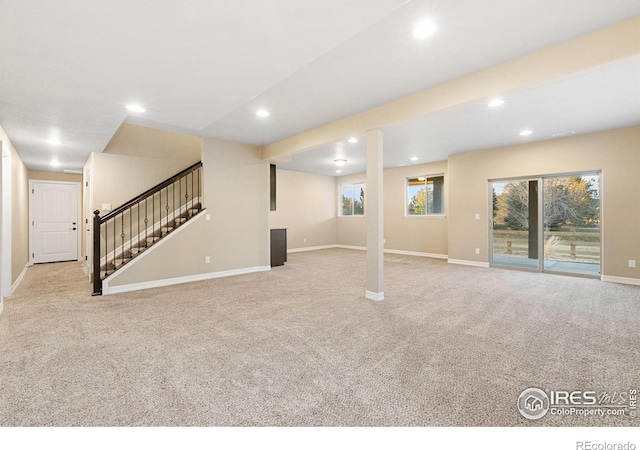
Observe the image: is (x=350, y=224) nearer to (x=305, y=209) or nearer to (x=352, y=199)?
(x=352, y=199)

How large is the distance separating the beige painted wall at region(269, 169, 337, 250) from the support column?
5.47 metres

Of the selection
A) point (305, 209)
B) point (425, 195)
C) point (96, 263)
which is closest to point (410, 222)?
point (425, 195)

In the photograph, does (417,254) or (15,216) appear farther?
(417,254)

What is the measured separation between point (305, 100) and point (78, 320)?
12.5 feet

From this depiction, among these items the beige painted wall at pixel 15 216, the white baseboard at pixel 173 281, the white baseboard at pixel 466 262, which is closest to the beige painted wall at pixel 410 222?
the white baseboard at pixel 466 262

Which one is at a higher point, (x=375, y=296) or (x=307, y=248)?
(x=307, y=248)

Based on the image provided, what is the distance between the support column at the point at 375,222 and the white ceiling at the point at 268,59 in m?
0.59

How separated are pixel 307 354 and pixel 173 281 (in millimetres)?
3679

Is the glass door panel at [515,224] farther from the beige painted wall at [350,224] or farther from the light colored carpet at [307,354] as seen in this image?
the beige painted wall at [350,224]

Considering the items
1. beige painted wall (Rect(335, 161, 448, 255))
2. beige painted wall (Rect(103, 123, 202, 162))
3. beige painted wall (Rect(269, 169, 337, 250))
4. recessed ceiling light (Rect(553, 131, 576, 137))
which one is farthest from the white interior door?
recessed ceiling light (Rect(553, 131, 576, 137))

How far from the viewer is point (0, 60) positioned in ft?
8.25

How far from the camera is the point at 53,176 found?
25.4 ft
